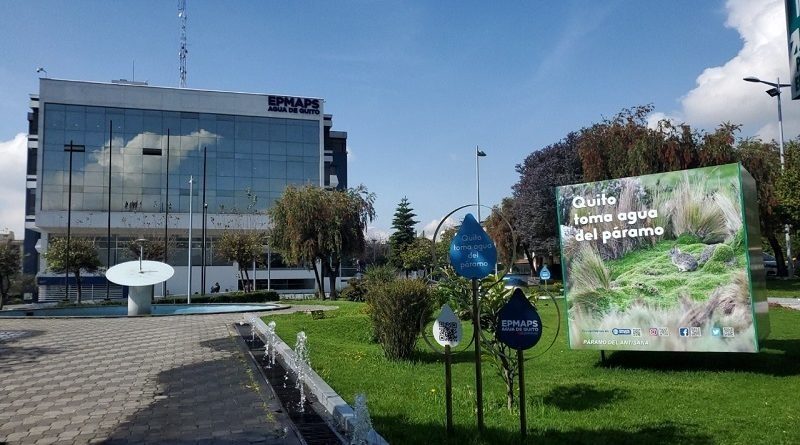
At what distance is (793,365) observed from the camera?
30.9ft

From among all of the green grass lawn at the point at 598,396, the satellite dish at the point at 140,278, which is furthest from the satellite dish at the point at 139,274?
the green grass lawn at the point at 598,396

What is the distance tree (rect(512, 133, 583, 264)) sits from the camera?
4422cm

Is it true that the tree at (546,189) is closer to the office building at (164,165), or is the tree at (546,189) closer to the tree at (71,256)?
the office building at (164,165)

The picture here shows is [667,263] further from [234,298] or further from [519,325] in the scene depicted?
[234,298]

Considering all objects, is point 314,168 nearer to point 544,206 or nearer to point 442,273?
point 544,206

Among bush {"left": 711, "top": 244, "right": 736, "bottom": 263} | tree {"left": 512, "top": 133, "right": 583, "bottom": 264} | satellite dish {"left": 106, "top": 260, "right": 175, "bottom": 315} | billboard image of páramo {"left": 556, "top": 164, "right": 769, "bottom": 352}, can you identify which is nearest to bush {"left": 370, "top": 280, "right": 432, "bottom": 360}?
billboard image of páramo {"left": 556, "top": 164, "right": 769, "bottom": 352}

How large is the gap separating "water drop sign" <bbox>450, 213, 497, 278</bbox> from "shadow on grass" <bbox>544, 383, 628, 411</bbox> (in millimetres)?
2366

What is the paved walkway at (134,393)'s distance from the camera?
6242 millimetres

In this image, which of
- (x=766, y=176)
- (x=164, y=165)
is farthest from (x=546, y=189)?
(x=164, y=165)

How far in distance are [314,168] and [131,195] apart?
1836 centimetres

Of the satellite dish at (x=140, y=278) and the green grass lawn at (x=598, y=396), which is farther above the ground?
the satellite dish at (x=140, y=278)

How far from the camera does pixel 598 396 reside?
25.2 feet

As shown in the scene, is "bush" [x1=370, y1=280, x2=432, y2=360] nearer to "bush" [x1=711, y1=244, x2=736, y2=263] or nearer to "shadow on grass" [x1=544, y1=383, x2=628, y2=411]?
"shadow on grass" [x1=544, y1=383, x2=628, y2=411]

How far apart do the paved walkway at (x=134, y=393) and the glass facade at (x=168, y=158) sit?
46.2m
